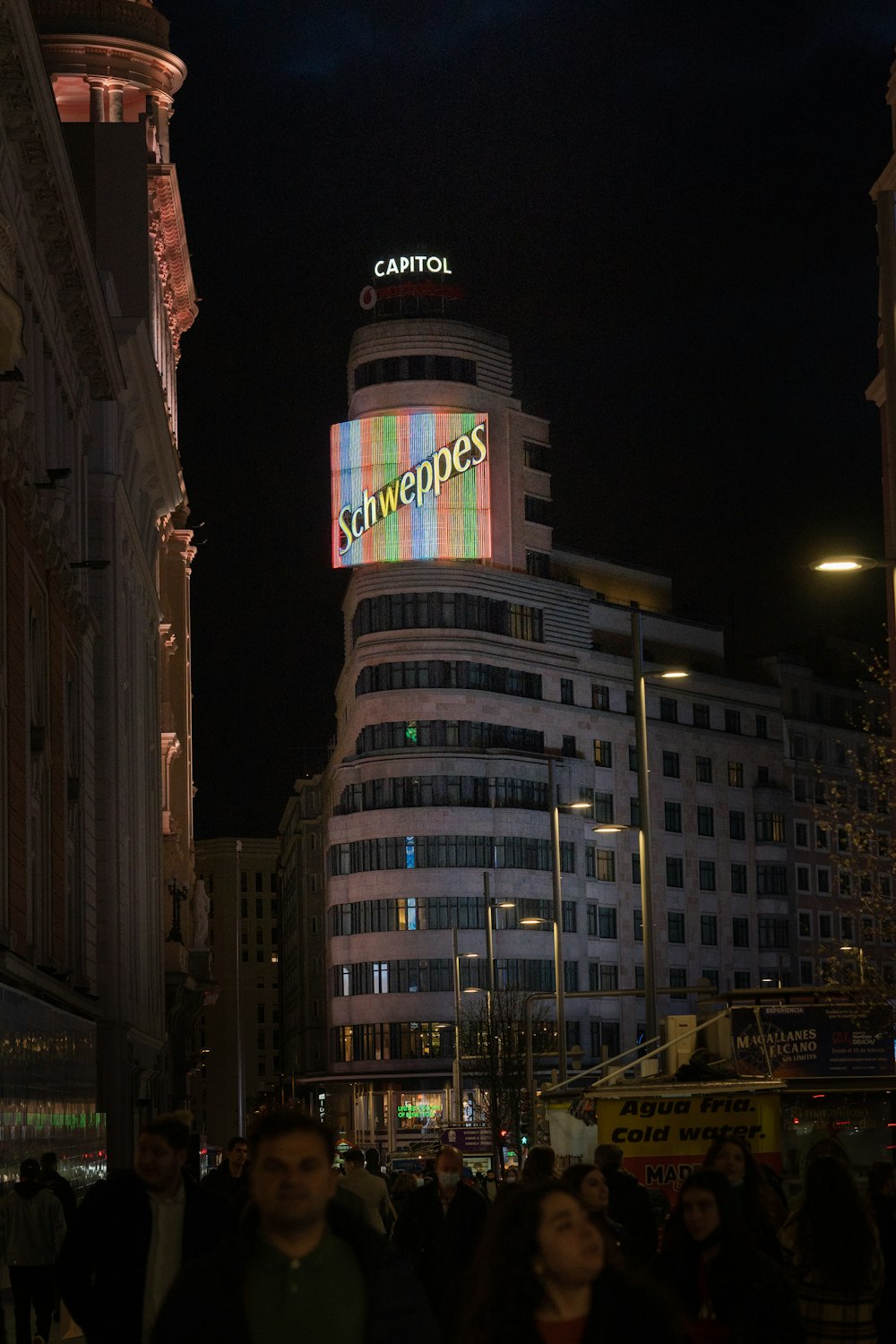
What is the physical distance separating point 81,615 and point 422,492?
69.0 m

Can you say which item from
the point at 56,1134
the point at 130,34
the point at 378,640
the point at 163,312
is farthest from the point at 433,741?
the point at 56,1134

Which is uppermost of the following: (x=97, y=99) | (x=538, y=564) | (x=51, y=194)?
(x=97, y=99)

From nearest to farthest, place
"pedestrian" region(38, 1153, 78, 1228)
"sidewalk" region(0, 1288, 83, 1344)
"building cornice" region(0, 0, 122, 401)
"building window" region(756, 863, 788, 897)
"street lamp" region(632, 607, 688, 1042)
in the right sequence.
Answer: "pedestrian" region(38, 1153, 78, 1228) → "sidewalk" region(0, 1288, 83, 1344) → "street lamp" region(632, 607, 688, 1042) → "building cornice" region(0, 0, 122, 401) → "building window" region(756, 863, 788, 897)

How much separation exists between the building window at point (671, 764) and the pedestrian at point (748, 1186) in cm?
11995

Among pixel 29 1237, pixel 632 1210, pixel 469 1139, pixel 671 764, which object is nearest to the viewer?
pixel 632 1210

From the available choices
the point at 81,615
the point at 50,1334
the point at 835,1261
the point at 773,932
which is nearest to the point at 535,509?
the point at 773,932

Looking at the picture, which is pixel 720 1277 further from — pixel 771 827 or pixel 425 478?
pixel 771 827

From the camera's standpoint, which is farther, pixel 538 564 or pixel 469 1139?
pixel 538 564

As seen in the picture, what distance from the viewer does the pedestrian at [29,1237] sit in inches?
750

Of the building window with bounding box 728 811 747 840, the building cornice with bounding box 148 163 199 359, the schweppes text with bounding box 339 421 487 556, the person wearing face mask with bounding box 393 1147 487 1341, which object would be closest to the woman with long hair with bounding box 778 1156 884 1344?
the person wearing face mask with bounding box 393 1147 487 1341

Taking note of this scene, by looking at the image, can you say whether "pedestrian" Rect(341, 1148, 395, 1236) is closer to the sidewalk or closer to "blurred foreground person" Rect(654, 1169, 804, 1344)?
the sidewalk

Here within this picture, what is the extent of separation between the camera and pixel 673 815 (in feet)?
434

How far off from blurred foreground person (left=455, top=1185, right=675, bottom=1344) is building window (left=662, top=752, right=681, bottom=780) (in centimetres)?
12595

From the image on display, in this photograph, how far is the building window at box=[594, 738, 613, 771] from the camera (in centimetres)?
12619
